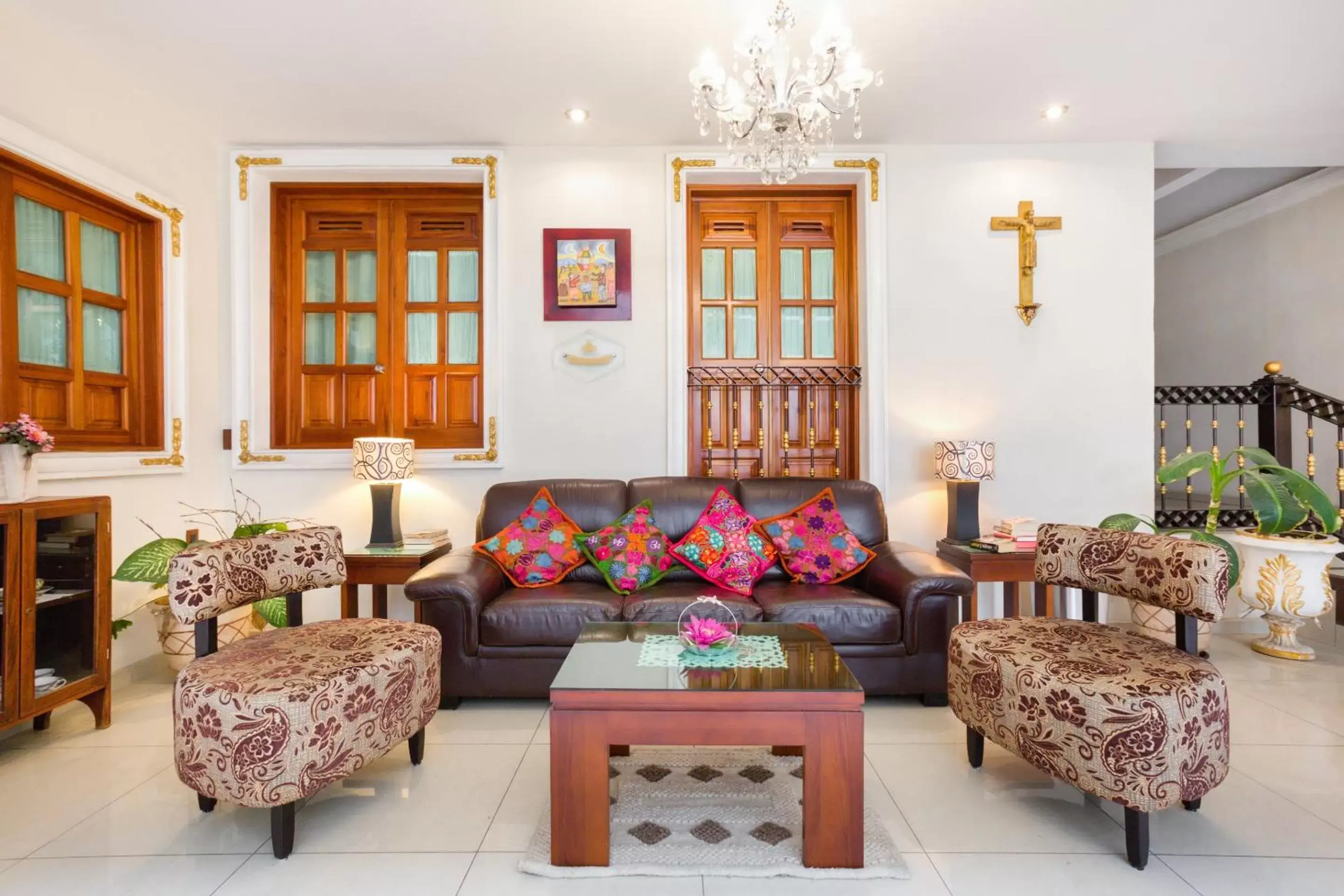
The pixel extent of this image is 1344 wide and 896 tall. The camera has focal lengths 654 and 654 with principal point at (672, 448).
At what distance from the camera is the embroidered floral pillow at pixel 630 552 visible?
2.90 m

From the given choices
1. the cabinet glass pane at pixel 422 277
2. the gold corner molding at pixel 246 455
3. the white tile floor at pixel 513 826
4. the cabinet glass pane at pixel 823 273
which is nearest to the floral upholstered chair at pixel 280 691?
the white tile floor at pixel 513 826

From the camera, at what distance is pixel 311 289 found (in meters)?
3.83

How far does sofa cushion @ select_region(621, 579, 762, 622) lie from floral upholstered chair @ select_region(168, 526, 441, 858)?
2.67 ft

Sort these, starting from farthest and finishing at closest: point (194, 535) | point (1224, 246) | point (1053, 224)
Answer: point (1224, 246)
point (1053, 224)
point (194, 535)

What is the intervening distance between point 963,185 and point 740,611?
8.84 feet

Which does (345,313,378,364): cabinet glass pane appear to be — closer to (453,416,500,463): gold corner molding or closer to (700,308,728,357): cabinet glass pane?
(453,416,500,463): gold corner molding

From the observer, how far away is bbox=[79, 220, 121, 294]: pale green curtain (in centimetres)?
290

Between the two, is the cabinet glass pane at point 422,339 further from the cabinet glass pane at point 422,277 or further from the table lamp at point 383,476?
the table lamp at point 383,476

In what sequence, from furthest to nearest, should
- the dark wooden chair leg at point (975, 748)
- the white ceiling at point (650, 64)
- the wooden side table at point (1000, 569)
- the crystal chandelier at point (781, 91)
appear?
1. the wooden side table at point (1000, 569)
2. the white ceiling at point (650, 64)
3. the dark wooden chair leg at point (975, 748)
4. the crystal chandelier at point (781, 91)

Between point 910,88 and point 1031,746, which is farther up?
point 910,88

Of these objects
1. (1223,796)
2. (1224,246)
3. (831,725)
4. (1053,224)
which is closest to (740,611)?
(831,725)

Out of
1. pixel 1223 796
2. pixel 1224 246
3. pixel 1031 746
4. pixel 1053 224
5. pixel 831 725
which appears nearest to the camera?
pixel 831 725

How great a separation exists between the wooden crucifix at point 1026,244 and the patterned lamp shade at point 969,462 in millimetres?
870

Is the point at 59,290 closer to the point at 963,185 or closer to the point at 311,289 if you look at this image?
the point at 311,289
